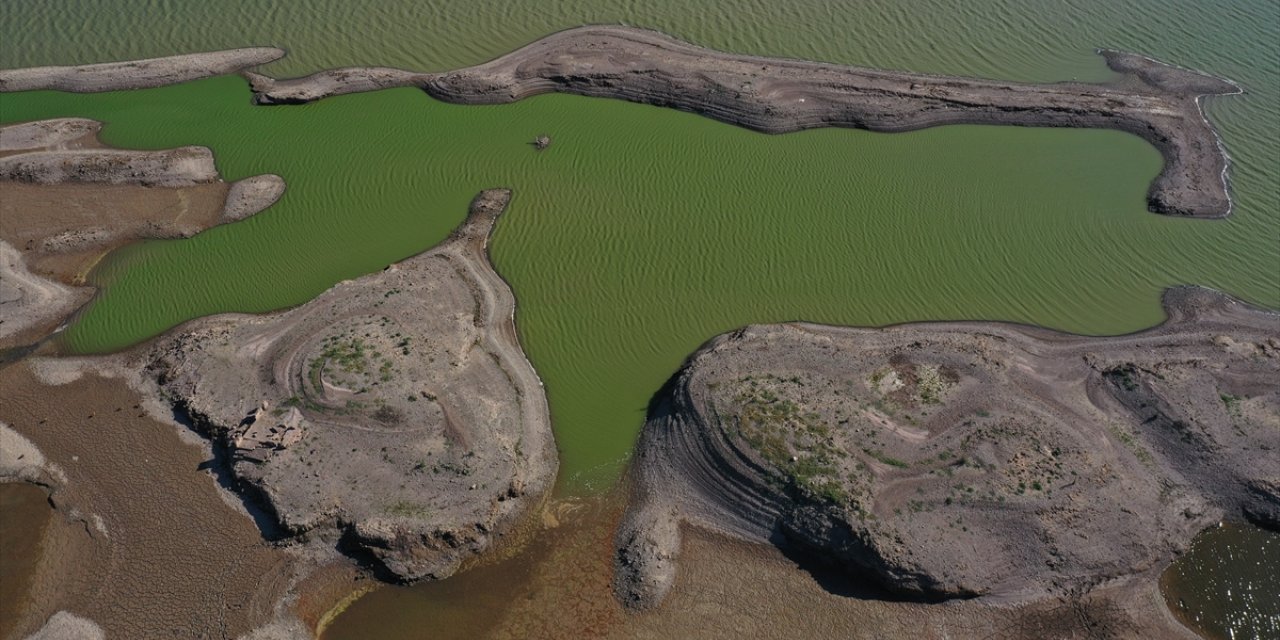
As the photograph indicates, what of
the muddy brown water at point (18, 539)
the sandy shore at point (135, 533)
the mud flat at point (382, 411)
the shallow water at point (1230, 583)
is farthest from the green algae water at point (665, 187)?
the shallow water at point (1230, 583)

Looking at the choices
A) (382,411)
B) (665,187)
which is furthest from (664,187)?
(382,411)

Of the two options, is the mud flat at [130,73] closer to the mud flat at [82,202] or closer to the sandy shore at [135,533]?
the mud flat at [82,202]

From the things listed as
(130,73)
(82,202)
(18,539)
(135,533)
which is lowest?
(18,539)

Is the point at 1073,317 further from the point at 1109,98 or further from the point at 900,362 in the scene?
the point at 1109,98

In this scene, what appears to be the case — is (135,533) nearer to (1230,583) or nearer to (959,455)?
(959,455)

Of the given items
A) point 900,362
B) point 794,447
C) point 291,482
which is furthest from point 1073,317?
point 291,482

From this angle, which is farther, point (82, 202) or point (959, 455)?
point (82, 202)

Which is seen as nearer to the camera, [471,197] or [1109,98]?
[471,197]
